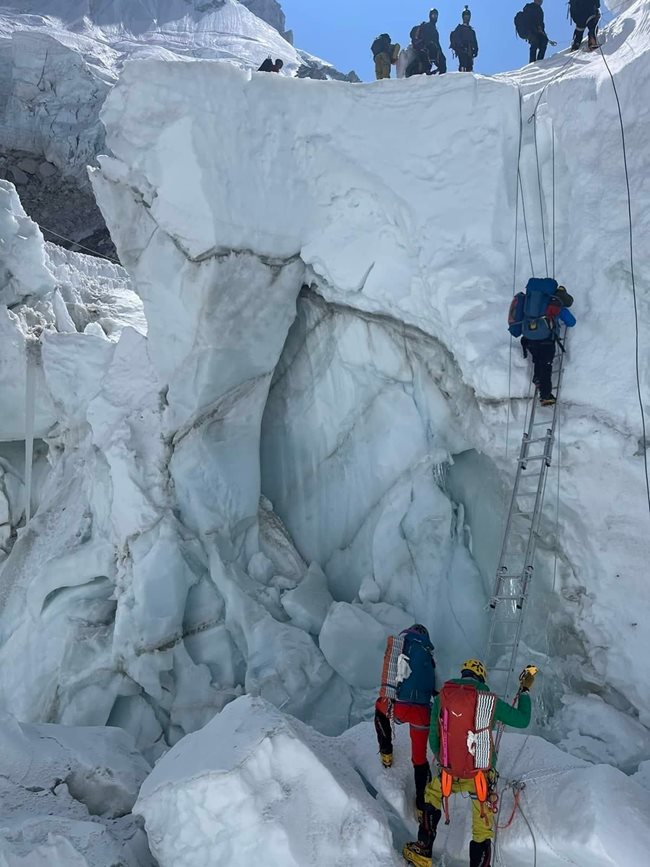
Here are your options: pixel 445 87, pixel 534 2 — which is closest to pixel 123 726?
pixel 445 87

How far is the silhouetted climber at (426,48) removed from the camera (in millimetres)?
9062

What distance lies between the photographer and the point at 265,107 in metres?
7.76

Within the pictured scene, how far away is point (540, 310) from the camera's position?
5719mm

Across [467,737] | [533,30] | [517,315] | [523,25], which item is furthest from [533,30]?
[467,737]

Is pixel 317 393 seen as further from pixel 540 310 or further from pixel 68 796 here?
pixel 68 796

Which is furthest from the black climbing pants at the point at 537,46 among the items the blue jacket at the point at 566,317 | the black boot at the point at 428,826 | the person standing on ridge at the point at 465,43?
the black boot at the point at 428,826

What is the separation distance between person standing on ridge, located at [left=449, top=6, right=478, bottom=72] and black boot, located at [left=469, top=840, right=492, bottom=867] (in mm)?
8645

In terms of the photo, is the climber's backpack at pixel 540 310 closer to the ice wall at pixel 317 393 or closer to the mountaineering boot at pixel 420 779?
the ice wall at pixel 317 393

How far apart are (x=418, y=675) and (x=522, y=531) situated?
6.30 ft

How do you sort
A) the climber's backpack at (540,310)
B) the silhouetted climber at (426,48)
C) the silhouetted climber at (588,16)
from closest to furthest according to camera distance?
the climber's backpack at (540,310)
the silhouetted climber at (588,16)
the silhouetted climber at (426,48)

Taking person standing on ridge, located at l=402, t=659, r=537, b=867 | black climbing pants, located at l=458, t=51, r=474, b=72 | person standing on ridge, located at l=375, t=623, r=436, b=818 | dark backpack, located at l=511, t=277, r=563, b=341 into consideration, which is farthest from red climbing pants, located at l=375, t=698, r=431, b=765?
black climbing pants, located at l=458, t=51, r=474, b=72

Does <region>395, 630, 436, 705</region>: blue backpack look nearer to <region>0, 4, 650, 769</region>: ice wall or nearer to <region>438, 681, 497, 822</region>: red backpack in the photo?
<region>438, 681, 497, 822</region>: red backpack

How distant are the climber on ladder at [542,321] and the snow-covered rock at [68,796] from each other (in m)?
4.42

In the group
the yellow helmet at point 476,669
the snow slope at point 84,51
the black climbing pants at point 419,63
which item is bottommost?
the yellow helmet at point 476,669
